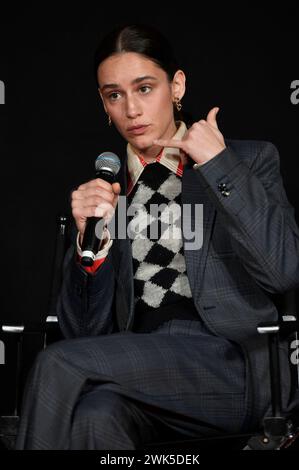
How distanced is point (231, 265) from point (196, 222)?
0.44 ft

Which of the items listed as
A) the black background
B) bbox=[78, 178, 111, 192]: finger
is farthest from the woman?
the black background

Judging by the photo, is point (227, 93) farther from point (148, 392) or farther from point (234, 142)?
point (148, 392)

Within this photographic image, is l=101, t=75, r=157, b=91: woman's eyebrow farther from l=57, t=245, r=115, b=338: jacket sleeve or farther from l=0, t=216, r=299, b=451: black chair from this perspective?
l=0, t=216, r=299, b=451: black chair

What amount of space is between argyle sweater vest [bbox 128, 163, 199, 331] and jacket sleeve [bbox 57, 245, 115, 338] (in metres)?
0.08

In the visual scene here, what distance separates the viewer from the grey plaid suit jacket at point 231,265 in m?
1.97

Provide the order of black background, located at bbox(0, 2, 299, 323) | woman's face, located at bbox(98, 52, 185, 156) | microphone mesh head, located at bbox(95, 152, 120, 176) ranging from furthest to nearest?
black background, located at bbox(0, 2, 299, 323)
woman's face, located at bbox(98, 52, 185, 156)
microphone mesh head, located at bbox(95, 152, 120, 176)

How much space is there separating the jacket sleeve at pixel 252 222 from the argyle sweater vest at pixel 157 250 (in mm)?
213

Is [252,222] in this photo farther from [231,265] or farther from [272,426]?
[272,426]

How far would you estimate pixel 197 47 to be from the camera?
305 cm

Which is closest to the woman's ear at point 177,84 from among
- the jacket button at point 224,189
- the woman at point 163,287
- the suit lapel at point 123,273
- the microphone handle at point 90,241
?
the woman at point 163,287

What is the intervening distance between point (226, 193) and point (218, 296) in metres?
0.26

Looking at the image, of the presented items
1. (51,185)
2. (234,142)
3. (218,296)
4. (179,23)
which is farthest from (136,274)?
(179,23)

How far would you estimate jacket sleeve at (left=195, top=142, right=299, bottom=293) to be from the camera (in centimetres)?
196

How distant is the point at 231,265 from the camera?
2.11 metres
